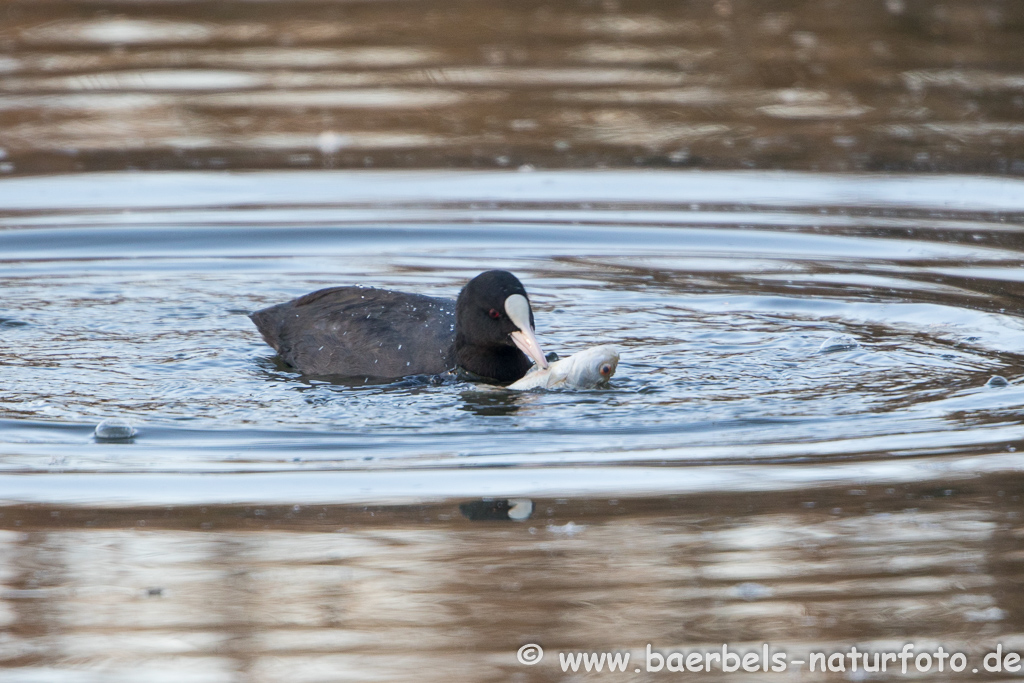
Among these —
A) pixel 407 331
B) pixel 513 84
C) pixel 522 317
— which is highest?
pixel 513 84

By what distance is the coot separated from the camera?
7109 mm

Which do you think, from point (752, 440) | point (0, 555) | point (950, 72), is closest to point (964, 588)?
point (752, 440)

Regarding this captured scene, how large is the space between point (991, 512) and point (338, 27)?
1296cm

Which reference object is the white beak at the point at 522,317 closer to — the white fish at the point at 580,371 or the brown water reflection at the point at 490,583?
the white fish at the point at 580,371

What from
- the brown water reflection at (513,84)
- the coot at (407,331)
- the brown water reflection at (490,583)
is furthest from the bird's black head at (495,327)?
the brown water reflection at (513,84)

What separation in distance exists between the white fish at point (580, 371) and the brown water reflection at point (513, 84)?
5.17 metres

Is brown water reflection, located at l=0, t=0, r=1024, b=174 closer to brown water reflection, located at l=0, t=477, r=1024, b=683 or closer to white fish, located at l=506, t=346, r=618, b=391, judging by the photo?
white fish, located at l=506, t=346, r=618, b=391

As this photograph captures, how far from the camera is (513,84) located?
14289 millimetres
